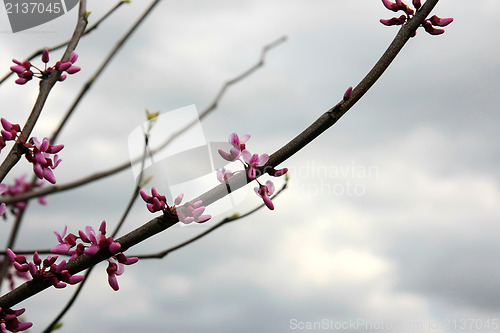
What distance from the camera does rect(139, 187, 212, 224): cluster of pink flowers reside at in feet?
8.77

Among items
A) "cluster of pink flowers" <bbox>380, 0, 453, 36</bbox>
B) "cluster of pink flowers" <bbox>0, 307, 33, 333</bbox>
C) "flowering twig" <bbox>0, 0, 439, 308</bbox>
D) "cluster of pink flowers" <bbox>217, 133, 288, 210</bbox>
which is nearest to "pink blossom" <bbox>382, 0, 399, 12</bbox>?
"cluster of pink flowers" <bbox>380, 0, 453, 36</bbox>

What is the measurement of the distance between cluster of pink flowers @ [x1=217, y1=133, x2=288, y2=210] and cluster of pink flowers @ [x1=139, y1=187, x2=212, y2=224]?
0.22 metres

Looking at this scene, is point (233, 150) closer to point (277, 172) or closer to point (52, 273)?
point (277, 172)

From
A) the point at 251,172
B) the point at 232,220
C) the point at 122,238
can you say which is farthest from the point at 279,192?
the point at 122,238

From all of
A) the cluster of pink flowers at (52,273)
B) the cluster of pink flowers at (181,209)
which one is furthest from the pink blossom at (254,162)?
the cluster of pink flowers at (52,273)

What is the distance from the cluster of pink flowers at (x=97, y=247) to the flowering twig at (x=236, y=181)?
4 centimetres

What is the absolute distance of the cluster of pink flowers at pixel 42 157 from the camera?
3.18 metres

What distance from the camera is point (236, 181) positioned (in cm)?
277

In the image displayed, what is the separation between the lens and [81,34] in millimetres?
3947

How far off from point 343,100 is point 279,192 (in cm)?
141

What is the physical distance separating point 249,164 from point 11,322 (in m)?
1.52

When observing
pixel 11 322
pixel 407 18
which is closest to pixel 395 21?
pixel 407 18

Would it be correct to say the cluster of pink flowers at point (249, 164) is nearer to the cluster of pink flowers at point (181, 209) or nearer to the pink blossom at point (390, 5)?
the cluster of pink flowers at point (181, 209)

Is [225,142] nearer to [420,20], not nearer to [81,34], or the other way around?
[420,20]
